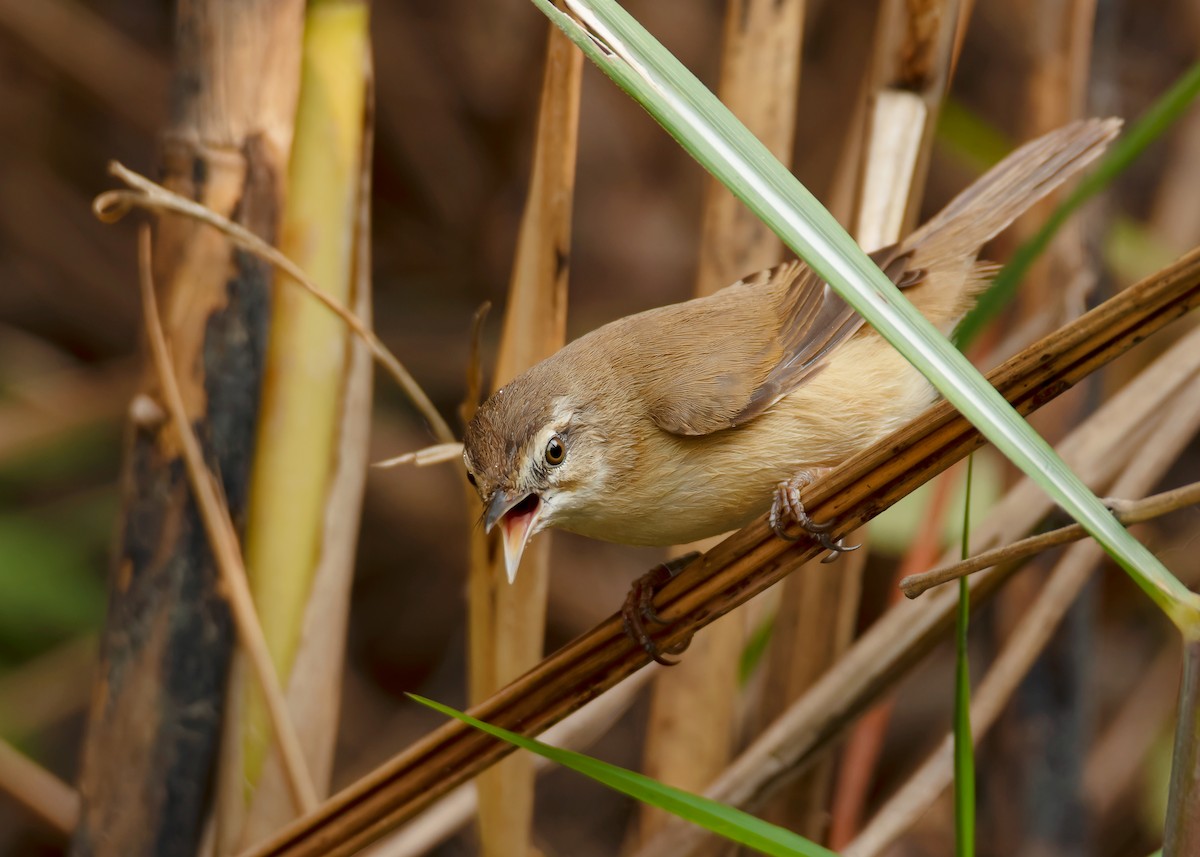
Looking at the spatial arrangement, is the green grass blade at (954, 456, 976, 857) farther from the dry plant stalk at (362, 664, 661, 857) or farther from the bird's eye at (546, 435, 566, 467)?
the dry plant stalk at (362, 664, 661, 857)

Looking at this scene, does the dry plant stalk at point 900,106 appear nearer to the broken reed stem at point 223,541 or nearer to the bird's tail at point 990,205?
the bird's tail at point 990,205

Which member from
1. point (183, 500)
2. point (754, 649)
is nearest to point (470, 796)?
point (754, 649)

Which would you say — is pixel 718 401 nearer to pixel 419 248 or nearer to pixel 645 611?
pixel 645 611

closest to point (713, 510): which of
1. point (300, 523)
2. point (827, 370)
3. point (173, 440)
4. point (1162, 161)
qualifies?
point (827, 370)

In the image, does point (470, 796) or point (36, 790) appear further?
point (36, 790)

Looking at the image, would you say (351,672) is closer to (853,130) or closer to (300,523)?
(300,523)

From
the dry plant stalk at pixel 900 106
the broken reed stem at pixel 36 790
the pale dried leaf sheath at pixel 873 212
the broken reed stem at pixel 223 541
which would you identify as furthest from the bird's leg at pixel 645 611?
the broken reed stem at pixel 36 790
